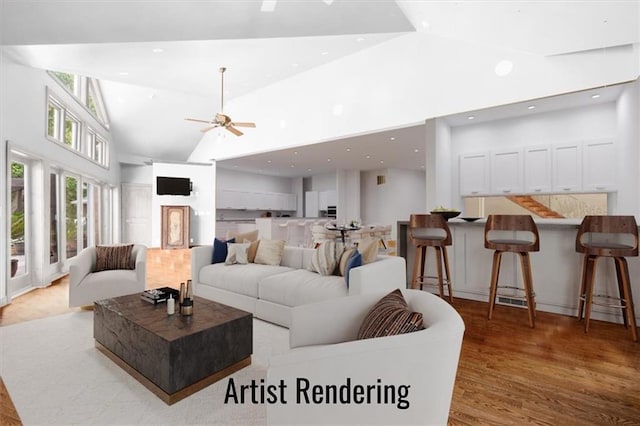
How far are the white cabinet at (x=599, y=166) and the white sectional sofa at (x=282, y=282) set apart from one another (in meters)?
3.14

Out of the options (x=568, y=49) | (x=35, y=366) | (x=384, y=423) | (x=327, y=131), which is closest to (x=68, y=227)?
(x=35, y=366)

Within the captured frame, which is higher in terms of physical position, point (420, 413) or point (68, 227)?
point (68, 227)

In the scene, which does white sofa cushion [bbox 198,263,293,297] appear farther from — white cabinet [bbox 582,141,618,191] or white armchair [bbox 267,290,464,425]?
white cabinet [bbox 582,141,618,191]

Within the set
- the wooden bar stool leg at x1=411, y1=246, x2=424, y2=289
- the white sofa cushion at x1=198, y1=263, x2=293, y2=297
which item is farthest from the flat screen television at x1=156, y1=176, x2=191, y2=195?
the wooden bar stool leg at x1=411, y1=246, x2=424, y2=289

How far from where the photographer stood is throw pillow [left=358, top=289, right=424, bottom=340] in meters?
1.22

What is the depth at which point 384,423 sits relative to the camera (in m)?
1.08

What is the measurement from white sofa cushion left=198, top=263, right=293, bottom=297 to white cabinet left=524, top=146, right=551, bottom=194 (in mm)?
3735

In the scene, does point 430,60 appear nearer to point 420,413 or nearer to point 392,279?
point 392,279

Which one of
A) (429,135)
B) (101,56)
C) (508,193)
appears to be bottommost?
(508,193)

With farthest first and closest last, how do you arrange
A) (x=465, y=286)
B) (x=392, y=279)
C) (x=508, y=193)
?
1. (x=508, y=193)
2. (x=465, y=286)
3. (x=392, y=279)

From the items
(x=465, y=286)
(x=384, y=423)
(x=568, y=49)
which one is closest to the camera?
(x=384, y=423)

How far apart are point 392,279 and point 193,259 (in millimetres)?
2452

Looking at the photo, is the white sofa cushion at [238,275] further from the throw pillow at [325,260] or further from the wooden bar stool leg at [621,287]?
the wooden bar stool leg at [621,287]

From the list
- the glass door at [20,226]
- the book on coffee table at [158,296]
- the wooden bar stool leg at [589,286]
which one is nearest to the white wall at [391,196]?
the wooden bar stool leg at [589,286]
